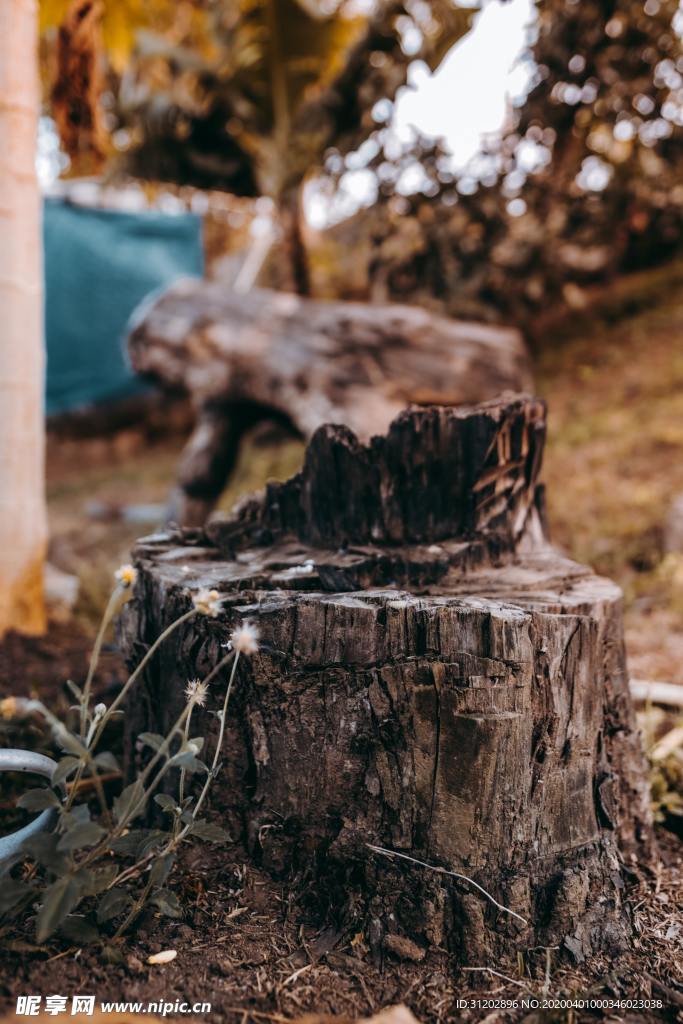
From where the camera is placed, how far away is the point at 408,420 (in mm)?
1891

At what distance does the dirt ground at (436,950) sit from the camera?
1.21 metres

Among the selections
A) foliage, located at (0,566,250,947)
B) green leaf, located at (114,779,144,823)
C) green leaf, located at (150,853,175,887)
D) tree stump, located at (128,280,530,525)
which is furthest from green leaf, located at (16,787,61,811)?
tree stump, located at (128,280,530,525)

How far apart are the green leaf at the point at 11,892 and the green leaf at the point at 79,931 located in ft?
0.29

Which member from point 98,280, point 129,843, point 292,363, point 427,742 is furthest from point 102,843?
point 98,280

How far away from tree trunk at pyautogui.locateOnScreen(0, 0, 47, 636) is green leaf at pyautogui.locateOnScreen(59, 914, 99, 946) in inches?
67.5

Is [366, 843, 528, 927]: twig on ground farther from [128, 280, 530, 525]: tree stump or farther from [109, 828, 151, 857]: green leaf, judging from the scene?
[128, 280, 530, 525]: tree stump

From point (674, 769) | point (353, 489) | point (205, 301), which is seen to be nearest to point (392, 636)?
point (353, 489)

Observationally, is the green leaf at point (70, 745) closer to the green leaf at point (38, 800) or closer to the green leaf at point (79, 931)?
the green leaf at point (38, 800)

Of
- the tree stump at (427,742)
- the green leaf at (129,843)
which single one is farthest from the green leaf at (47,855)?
the tree stump at (427,742)

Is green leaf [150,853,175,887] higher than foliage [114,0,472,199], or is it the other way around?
foliage [114,0,472,199]

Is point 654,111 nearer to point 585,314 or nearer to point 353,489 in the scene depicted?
point 585,314

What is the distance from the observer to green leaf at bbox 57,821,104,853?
1140mm

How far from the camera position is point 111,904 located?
1.25 metres

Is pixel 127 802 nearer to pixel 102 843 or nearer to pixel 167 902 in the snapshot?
pixel 102 843
